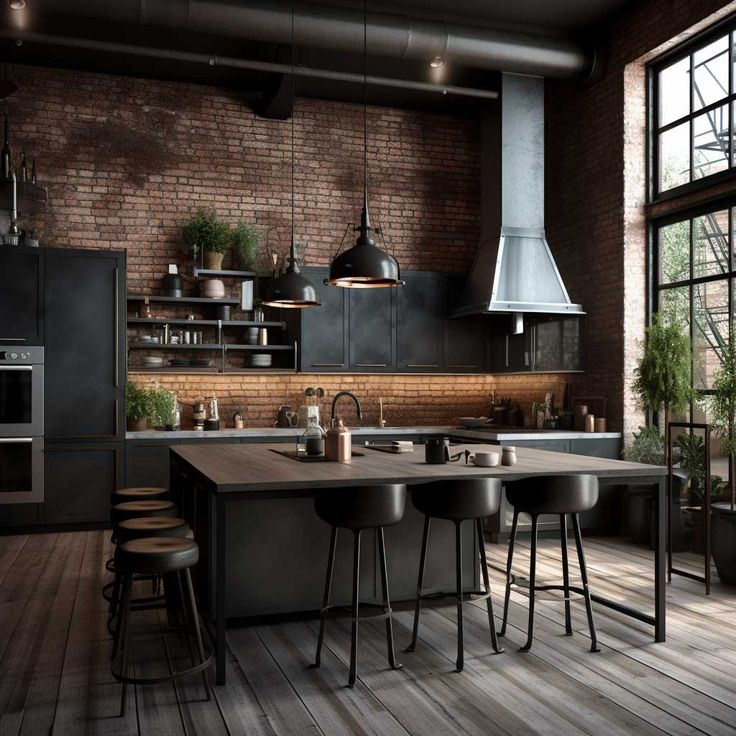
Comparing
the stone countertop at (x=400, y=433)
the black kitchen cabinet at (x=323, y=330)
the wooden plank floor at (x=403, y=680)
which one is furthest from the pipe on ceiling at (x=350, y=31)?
the wooden plank floor at (x=403, y=680)

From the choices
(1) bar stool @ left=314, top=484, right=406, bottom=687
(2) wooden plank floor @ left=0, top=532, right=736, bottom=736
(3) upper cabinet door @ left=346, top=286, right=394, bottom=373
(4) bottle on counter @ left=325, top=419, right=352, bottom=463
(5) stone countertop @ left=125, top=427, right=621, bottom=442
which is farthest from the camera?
(3) upper cabinet door @ left=346, top=286, right=394, bottom=373

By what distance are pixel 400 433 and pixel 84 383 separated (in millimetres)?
3104

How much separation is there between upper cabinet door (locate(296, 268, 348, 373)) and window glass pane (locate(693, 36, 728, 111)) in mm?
3811

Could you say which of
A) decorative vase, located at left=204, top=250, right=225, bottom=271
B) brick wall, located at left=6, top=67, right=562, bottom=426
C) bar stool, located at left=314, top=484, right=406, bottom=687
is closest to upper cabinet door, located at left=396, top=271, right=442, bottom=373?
brick wall, located at left=6, top=67, right=562, bottom=426

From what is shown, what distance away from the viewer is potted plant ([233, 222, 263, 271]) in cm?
834

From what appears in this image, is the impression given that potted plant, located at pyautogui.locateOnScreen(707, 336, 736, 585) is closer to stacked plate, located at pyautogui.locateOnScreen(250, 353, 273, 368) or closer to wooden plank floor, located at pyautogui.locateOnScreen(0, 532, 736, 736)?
wooden plank floor, located at pyautogui.locateOnScreen(0, 532, 736, 736)

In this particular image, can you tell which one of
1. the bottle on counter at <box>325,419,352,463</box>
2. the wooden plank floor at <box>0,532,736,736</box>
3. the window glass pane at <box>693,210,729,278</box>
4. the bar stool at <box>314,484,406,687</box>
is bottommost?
the wooden plank floor at <box>0,532,736,736</box>

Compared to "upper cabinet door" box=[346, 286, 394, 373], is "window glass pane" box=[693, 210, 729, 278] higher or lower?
higher

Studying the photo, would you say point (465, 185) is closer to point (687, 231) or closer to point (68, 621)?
point (687, 231)

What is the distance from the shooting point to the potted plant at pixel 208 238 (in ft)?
26.9

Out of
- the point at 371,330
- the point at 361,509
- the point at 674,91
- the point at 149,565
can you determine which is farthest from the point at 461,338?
the point at 149,565

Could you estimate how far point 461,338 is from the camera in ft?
29.1

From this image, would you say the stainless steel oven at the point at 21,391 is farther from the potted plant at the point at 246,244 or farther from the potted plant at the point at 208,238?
the potted plant at the point at 246,244

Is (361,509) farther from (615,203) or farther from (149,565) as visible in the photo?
(615,203)
